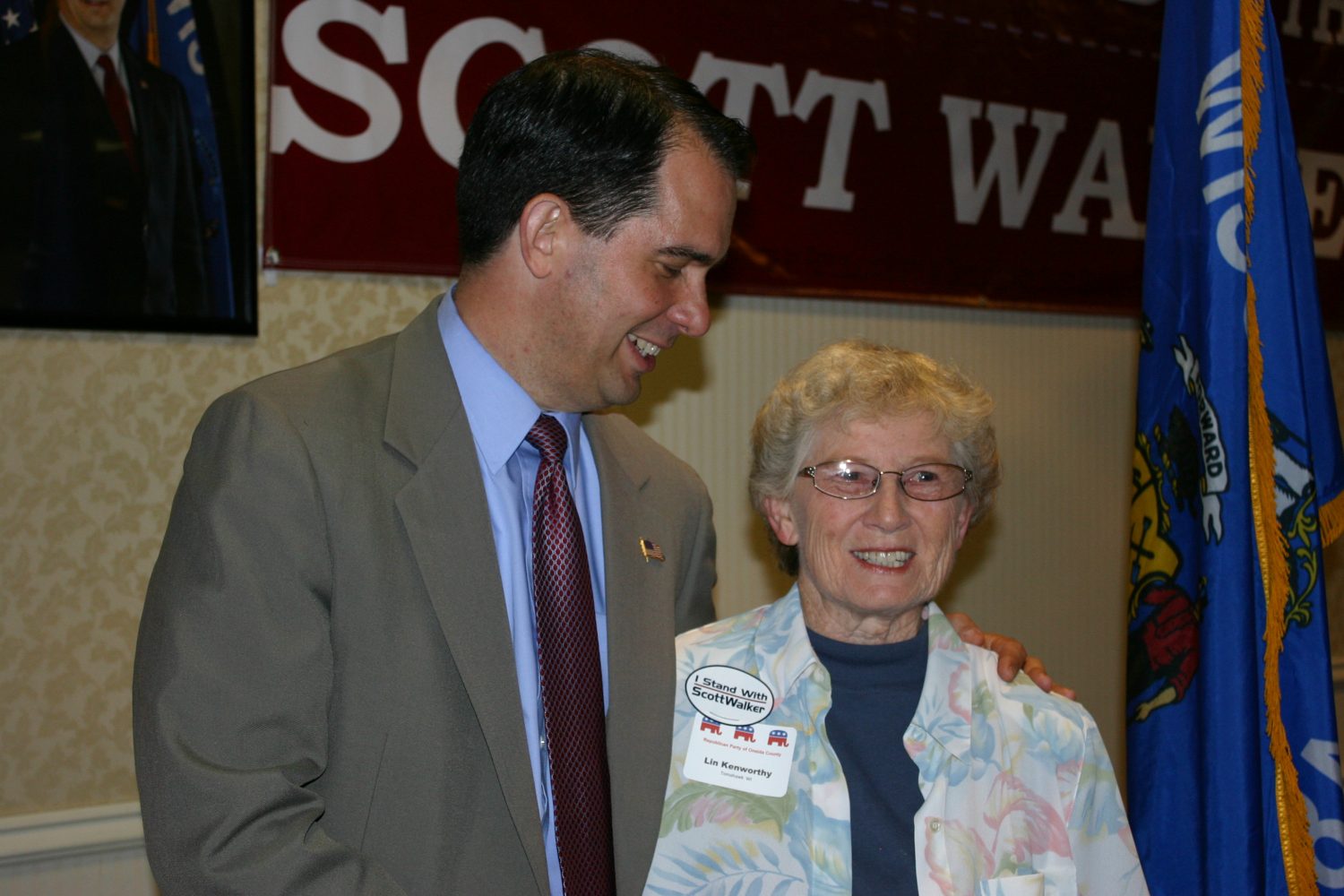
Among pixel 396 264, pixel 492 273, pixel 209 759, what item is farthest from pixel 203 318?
pixel 209 759

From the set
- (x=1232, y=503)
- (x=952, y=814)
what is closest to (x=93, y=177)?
(x=952, y=814)

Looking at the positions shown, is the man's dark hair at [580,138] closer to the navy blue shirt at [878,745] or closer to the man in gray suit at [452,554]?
the man in gray suit at [452,554]

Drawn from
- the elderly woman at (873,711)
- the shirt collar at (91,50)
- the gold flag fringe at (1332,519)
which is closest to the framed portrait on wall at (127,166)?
the shirt collar at (91,50)

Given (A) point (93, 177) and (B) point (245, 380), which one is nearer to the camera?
(A) point (93, 177)

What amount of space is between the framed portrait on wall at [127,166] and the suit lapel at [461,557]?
4.10ft

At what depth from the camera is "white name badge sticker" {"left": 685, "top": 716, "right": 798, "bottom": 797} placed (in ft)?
5.89

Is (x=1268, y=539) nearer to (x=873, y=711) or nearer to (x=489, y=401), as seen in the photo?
(x=873, y=711)

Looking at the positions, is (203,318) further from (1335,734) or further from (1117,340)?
(1117,340)

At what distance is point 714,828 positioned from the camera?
1.79 metres

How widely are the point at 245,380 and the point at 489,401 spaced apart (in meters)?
1.36

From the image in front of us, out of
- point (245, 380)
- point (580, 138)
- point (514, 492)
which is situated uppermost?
point (580, 138)

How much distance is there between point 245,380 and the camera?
293cm

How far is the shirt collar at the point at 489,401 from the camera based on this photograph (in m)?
1.79

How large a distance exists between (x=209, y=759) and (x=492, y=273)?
78 cm
